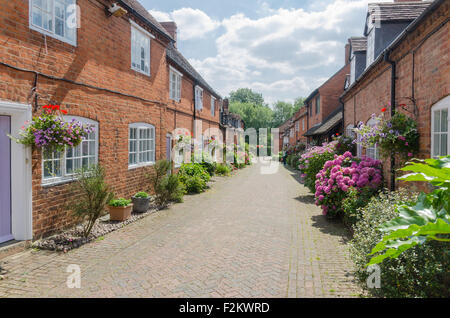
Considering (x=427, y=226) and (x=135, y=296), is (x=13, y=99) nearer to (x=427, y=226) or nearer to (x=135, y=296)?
(x=135, y=296)

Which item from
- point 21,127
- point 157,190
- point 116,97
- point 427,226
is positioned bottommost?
point 157,190

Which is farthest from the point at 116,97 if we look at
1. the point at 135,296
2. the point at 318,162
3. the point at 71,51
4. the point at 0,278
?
the point at 318,162

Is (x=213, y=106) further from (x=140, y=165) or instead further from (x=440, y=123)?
(x=440, y=123)

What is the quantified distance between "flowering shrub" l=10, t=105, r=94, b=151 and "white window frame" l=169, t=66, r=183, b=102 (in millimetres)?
9235

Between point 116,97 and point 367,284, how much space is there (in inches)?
323

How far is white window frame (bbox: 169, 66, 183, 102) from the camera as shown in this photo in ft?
49.2

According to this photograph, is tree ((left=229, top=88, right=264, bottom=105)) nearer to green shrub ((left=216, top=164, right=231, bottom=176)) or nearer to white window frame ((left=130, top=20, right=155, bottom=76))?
green shrub ((left=216, top=164, right=231, bottom=176))

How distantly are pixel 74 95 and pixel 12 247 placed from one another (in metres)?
3.65

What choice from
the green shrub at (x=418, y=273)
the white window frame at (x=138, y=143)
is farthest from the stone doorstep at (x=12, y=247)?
the green shrub at (x=418, y=273)

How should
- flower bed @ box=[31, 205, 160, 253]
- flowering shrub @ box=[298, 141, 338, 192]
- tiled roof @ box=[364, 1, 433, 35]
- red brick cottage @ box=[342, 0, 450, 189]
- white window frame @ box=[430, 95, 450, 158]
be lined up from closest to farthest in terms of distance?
white window frame @ box=[430, 95, 450, 158] → red brick cottage @ box=[342, 0, 450, 189] → flower bed @ box=[31, 205, 160, 253] → tiled roof @ box=[364, 1, 433, 35] → flowering shrub @ box=[298, 141, 338, 192]

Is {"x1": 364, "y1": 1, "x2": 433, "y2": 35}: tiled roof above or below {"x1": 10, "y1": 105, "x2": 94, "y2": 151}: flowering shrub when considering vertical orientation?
above

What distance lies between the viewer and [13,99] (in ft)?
18.5

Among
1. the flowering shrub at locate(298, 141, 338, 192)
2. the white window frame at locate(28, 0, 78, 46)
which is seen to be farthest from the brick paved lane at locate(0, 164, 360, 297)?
the white window frame at locate(28, 0, 78, 46)

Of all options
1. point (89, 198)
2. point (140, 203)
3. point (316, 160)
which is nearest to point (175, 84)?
point (140, 203)
